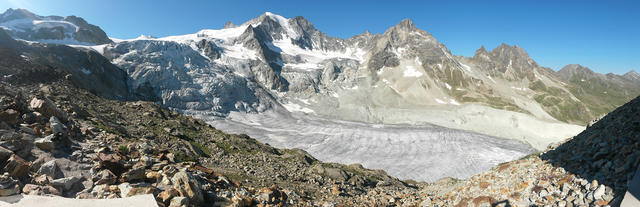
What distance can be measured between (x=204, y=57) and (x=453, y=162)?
152 metres

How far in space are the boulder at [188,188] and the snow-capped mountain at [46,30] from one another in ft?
621

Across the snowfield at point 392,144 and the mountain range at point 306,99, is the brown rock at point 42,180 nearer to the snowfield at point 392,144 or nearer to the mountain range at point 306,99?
the snowfield at point 392,144

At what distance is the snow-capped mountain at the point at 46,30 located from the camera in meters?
138

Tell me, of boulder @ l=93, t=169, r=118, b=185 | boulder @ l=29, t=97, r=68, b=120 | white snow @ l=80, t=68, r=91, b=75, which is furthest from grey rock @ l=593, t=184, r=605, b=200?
white snow @ l=80, t=68, r=91, b=75

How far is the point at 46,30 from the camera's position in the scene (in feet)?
469

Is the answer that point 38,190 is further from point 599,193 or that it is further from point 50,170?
point 599,193

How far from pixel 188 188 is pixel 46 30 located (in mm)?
202983

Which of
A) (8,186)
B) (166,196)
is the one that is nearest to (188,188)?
(166,196)

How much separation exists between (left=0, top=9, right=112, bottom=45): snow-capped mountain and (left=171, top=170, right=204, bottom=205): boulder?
621ft

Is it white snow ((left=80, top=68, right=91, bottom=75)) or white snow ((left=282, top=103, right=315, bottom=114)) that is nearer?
white snow ((left=80, top=68, right=91, bottom=75))

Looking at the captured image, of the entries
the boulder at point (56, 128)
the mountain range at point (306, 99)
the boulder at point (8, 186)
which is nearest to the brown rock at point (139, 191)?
the boulder at point (8, 186)

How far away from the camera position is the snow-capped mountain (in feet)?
454

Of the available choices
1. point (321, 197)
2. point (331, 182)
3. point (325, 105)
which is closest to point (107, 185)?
point (321, 197)

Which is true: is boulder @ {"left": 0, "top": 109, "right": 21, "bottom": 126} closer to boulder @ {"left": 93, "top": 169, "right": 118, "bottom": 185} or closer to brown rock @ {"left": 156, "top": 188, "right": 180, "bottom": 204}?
boulder @ {"left": 93, "top": 169, "right": 118, "bottom": 185}
